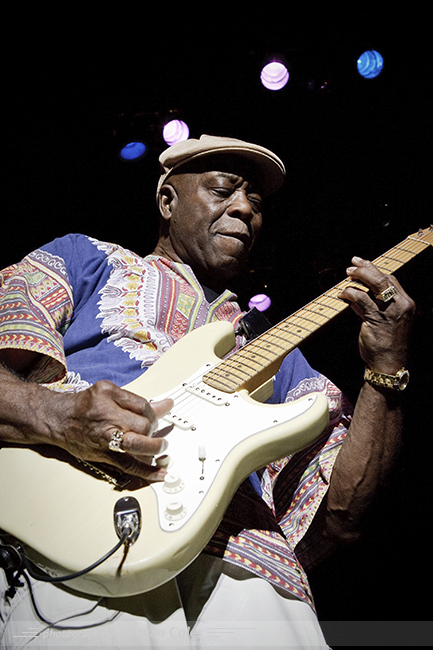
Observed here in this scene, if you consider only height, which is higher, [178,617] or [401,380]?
[401,380]

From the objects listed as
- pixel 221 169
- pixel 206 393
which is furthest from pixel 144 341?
pixel 221 169

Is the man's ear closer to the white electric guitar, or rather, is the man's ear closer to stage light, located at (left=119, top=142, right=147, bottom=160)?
stage light, located at (left=119, top=142, right=147, bottom=160)

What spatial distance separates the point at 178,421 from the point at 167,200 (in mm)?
1429

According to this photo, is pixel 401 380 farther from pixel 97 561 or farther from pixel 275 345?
pixel 97 561

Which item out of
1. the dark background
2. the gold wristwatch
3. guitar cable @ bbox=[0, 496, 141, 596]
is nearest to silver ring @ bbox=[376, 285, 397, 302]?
the gold wristwatch

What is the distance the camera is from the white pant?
83 cm

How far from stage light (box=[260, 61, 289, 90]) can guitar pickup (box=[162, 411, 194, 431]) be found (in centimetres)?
225

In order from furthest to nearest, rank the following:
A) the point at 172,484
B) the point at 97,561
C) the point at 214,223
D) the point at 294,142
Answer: the point at 294,142 < the point at 214,223 < the point at 172,484 < the point at 97,561

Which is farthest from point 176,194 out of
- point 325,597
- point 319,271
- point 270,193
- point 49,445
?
point 325,597

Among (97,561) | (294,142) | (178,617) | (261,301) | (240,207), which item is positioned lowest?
(261,301)

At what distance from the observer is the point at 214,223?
1936mm

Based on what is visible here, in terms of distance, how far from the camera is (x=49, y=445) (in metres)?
1.02

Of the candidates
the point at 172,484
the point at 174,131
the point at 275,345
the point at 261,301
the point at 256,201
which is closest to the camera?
the point at 172,484

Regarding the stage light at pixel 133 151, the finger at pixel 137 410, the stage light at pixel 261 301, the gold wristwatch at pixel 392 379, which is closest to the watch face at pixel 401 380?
the gold wristwatch at pixel 392 379
